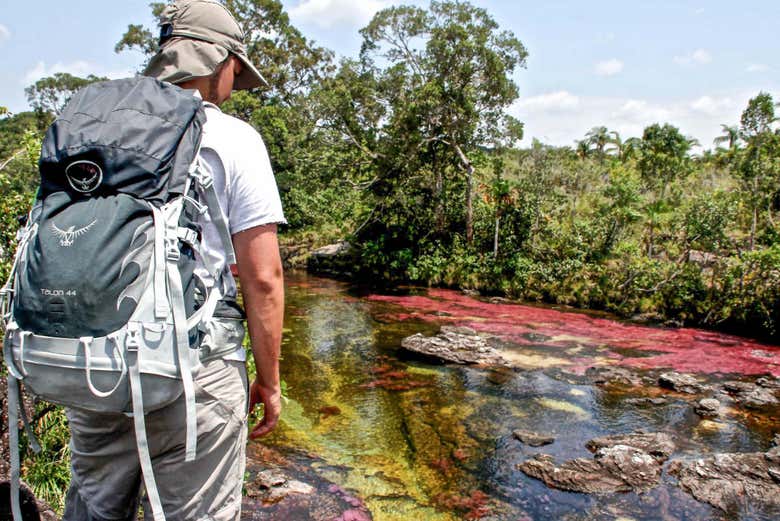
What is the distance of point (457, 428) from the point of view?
6.76 metres

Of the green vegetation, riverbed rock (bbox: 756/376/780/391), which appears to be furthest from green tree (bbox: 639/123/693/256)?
riverbed rock (bbox: 756/376/780/391)

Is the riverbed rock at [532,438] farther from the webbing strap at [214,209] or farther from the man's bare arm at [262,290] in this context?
the webbing strap at [214,209]

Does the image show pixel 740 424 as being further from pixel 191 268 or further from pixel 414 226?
pixel 414 226

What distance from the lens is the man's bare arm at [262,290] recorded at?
168 centimetres

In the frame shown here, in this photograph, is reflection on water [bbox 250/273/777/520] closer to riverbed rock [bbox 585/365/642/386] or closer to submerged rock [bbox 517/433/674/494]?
submerged rock [bbox 517/433/674/494]

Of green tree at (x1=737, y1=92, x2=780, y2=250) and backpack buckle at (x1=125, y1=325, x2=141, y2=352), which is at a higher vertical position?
green tree at (x1=737, y1=92, x2=780, y2=250)

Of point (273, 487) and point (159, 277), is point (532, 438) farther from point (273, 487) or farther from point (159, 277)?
point (159, 277)

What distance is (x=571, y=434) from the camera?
21.8 ft

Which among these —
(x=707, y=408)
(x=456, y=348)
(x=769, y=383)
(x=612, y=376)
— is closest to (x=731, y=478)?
(x=707, y=408)

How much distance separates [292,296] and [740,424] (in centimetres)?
1072

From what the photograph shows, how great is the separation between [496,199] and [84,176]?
55.1ft

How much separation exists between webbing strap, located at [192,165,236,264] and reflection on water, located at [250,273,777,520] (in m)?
3.71

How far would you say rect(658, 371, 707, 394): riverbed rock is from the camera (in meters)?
8.20

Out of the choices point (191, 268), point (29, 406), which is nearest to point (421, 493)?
point (29, 406)
